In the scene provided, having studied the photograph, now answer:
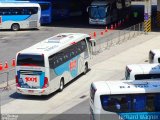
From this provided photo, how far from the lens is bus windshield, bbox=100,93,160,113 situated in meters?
19.6

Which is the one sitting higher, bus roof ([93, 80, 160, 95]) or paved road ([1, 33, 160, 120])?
bus roof ([93, 80, 160, 95])

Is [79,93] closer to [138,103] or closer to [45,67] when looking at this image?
[45,67]

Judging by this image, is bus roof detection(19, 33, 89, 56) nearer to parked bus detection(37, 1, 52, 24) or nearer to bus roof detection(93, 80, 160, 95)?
bus roof detection(93, 80, 160, 95)

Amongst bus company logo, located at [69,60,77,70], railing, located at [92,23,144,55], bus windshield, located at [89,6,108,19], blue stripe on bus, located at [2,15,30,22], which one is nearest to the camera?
bus company logo, located at [69,60,77,70]

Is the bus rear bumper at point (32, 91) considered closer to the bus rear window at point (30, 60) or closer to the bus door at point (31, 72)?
the bus door at point (31, 72)

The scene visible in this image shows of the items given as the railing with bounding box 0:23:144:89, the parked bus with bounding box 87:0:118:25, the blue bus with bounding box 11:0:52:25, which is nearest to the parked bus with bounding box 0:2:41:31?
the blue bus with bounding box 11:0:52:25

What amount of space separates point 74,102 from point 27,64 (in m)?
3.34

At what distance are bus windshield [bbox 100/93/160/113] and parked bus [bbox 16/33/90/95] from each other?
21.9 feet

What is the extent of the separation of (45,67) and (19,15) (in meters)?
26.5

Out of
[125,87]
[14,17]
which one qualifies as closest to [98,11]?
[14,17]

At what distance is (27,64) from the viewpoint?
25.6m

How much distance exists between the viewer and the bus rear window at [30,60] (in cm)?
2547

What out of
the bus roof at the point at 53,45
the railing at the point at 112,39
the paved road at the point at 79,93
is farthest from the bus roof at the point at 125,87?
the railing at the point at 112,39

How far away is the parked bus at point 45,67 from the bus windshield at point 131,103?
6685mm
